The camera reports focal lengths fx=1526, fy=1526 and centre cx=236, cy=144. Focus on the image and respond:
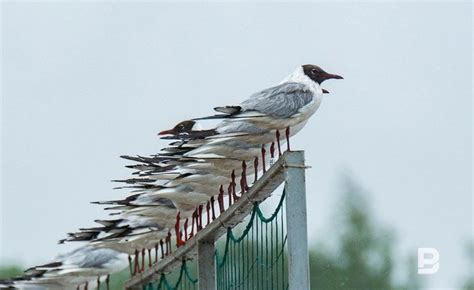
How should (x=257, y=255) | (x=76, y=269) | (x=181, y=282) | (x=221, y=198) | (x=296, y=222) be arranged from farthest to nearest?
(x=76, y=269)
(x=181, y=282)
(x=221, y=198)
(x=257, y=255)
(x=296, y=222)

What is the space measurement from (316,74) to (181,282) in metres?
1.53

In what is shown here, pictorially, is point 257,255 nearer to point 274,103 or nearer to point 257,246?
point 257,246

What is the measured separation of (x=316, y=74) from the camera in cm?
539

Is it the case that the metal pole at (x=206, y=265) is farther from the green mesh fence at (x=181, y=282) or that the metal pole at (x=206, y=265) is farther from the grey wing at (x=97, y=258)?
the grey wing at (x=97, y=258)

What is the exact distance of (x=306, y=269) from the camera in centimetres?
431

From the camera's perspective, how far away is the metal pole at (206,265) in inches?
228

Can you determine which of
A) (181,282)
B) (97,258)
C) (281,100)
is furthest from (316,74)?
(97,258)

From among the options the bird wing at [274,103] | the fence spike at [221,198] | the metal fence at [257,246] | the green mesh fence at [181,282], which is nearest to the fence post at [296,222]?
the metal fence at [257,246]

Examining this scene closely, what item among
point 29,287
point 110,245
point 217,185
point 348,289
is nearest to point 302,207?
point 217,185

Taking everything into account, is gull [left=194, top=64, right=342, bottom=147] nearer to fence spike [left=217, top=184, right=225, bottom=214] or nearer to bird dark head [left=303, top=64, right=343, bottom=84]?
bird dark head [left=303, top=64, right=343, bottom=84]

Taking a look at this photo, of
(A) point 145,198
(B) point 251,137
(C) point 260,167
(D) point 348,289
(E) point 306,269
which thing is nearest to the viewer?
(E) point 306,269

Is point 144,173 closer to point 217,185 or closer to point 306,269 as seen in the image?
point 217,185

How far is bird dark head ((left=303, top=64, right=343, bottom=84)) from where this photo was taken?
5.37m

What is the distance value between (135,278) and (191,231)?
73 centimetres
